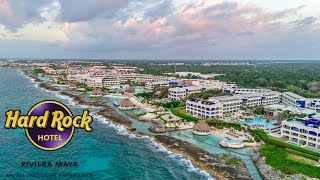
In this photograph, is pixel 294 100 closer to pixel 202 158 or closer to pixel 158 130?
pixel 158 130

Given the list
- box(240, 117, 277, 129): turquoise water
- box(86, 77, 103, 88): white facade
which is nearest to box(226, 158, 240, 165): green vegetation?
box(240, 117, 277, 129): turquoise water

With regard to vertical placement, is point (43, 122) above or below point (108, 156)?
above

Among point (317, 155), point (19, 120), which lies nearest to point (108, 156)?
point (19, 120)

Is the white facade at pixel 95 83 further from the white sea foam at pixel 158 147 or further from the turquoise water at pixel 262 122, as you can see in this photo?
the turquoise water at pixel 262 122

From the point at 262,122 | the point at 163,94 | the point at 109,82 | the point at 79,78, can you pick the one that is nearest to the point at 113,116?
the point at 163,94

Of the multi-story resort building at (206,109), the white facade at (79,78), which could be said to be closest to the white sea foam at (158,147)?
the multi-story resort building at (206,109)

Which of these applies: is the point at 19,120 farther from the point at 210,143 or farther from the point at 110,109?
the point at 110,109
